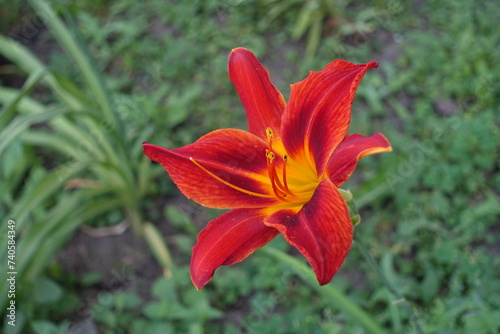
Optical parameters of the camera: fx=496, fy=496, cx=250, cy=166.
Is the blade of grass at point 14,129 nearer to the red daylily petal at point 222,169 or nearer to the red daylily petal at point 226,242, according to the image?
the red daylily petal at point 222,169

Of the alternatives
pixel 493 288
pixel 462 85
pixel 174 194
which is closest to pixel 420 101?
pixel 462 85

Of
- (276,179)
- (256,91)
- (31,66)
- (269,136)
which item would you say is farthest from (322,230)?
(31,66)

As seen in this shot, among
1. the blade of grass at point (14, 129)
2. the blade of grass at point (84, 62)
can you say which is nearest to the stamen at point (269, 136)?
the blade of grass at point (14, 129)

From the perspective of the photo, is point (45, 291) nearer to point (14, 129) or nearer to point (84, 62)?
point (14, 129)

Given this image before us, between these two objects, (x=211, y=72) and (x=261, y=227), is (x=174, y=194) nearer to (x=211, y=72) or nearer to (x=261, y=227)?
(x=211, y=72)

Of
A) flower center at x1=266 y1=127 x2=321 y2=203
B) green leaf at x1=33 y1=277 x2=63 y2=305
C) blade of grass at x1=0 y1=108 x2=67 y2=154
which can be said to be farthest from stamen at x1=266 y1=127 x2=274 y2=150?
green leaf at x1=33 y1=277 x2=63 y2=305

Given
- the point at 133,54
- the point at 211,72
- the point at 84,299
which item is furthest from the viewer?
the point at 133,54
